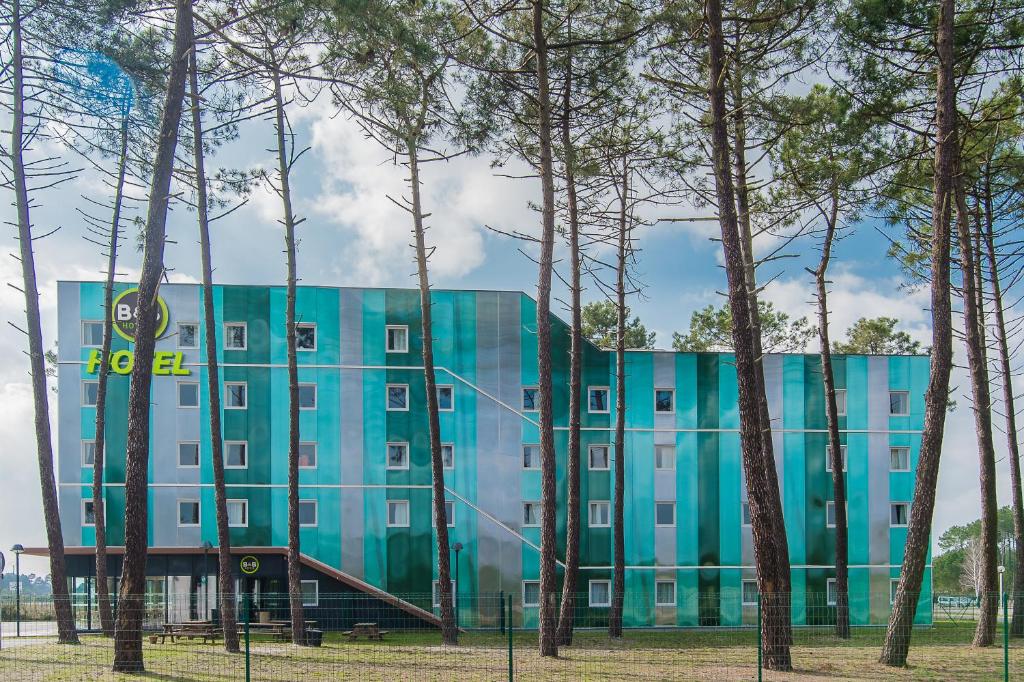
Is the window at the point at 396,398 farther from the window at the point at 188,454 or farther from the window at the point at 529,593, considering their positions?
the window at the point at 529,593

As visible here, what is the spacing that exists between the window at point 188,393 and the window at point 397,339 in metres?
6.31

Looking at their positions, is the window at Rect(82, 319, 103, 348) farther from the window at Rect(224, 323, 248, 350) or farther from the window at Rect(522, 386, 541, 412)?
the window at Rect(522, 386, 541, 412)

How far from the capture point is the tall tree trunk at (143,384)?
46.2 ft

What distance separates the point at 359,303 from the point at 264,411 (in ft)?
15.1

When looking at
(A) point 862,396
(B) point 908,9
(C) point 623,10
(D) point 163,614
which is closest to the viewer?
(B) point 908,9

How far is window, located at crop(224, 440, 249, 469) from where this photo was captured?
31.8m

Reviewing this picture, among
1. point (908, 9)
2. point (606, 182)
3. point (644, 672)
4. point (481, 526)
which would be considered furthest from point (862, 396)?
point (644, 672)

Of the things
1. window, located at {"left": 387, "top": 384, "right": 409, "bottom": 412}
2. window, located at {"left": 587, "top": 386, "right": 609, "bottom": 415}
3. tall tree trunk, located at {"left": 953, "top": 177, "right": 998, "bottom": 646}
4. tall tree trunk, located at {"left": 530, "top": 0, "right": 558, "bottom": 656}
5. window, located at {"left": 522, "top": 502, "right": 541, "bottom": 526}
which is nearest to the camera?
tall tree trunk, located at {"left": 530, "top": 0, "right": 558, "bottom": 656}

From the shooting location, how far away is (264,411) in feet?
105

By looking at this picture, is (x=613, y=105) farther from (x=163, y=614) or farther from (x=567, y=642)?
(x=163, y=614)

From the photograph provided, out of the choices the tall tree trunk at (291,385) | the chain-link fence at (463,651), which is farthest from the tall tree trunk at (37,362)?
the tall tree trunk at (291,385)

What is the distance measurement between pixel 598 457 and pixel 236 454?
1196 cm

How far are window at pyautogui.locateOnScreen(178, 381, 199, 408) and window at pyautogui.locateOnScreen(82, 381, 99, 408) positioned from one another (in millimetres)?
2558

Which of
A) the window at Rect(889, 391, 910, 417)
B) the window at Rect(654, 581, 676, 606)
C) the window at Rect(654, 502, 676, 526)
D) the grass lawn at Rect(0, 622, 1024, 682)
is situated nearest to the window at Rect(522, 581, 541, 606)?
the window at Rect(654, 581, 676, 606)
